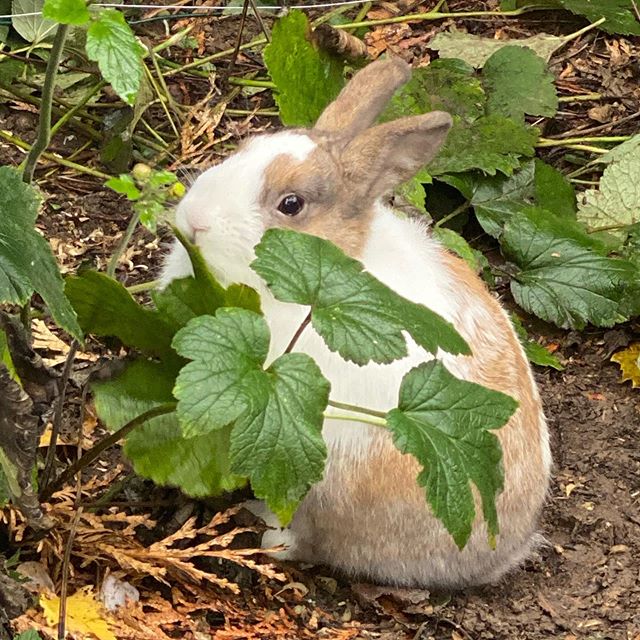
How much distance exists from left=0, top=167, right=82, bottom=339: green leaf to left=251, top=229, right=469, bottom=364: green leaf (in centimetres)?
38

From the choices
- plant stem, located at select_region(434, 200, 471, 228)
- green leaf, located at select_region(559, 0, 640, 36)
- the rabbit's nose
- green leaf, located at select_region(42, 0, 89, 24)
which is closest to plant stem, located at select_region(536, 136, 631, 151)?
plant stem, located at select_region(434, 200, 471, 228)

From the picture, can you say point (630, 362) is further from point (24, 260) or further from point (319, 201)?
point (24, 260)

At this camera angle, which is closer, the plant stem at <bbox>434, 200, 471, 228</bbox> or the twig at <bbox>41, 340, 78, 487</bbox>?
the twig at <bbox>41, 340, 78, 487</bbox>

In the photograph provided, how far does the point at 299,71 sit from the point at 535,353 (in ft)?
4.40

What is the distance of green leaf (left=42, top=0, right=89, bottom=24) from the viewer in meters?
1.90

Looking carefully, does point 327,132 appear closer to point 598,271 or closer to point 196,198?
point 196,198

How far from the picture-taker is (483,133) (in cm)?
445

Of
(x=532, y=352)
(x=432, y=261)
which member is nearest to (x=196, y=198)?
(x=432, y=261)

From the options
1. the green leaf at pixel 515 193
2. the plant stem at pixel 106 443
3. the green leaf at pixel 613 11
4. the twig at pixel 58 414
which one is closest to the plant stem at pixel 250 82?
the green leaf at pixel 515 193

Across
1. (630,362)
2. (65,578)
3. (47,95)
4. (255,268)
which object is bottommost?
(630,362)

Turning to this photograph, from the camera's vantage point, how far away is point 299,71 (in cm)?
388

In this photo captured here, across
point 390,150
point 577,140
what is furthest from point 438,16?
point 390,150

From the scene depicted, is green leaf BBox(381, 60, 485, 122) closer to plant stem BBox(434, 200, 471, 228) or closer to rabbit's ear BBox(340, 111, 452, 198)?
plant stem BBox(434, 200, 471, 228)

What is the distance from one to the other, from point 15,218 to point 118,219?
80.7 inches
